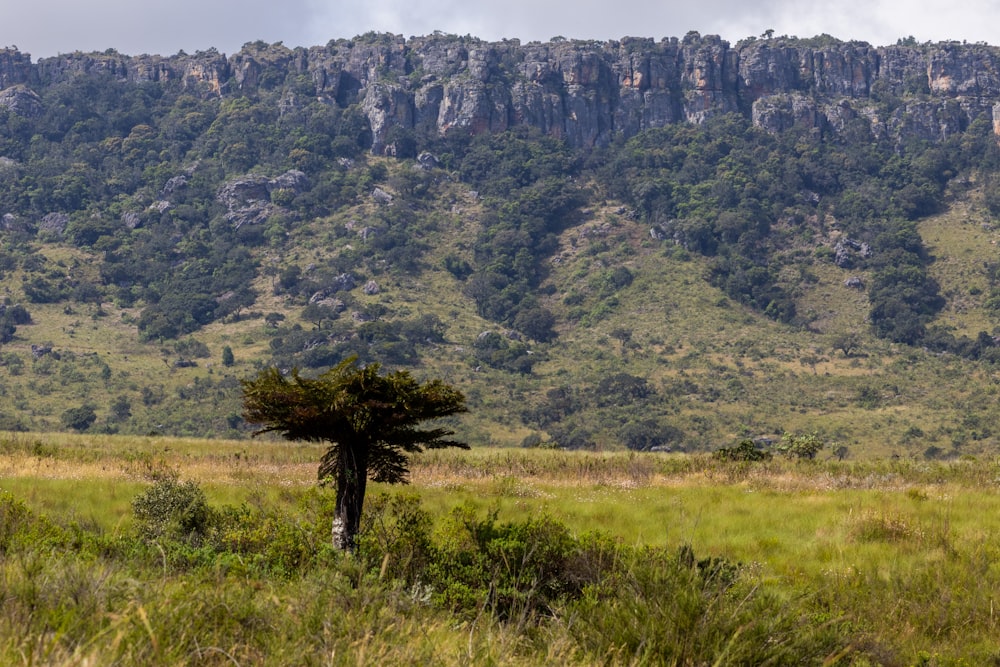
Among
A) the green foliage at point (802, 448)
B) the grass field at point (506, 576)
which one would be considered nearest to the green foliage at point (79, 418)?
the grass field at point (506, 576)

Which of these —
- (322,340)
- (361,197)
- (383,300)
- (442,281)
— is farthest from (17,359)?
(361,197)

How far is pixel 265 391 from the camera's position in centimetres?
973

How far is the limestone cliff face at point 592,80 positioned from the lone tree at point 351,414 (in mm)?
158889

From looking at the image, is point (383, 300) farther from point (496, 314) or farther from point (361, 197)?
point (361, 197)

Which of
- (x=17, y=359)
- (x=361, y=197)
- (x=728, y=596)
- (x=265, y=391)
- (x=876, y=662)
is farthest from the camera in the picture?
(x=361, y=197)

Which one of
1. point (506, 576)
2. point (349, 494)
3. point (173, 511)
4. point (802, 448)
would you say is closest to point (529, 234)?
point (802, 448)

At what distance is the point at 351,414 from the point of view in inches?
376

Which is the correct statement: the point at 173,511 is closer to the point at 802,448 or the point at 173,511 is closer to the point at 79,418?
the point at 802,448

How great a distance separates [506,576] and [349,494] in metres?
2.14

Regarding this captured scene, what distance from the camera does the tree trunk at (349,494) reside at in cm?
1012

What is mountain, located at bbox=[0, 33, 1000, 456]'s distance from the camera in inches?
3533

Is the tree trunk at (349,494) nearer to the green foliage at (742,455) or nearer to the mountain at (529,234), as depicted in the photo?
the green foliage at (742,455)

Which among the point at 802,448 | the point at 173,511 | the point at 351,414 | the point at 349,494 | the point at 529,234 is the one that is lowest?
the point at 802,448

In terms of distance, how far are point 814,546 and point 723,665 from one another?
7728mm
